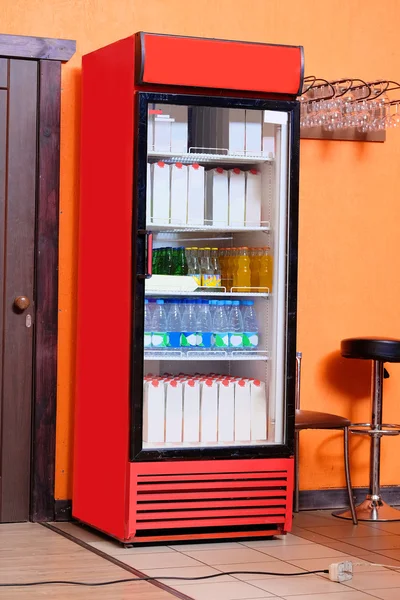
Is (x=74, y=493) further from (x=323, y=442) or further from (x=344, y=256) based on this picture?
(x=344, y=256)

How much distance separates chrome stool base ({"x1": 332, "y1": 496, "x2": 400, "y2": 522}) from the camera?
18.6 feet

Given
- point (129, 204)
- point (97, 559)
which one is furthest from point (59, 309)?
point (97, 559)

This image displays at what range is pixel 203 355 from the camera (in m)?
5.15

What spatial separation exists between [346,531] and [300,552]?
59 centimetres

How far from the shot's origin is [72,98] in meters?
5.47

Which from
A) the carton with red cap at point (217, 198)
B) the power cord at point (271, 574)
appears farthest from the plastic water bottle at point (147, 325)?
the power cord at point (271, 574)

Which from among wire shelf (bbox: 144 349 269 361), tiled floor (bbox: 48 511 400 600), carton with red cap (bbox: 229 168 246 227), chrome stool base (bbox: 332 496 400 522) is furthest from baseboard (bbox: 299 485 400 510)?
carton with red cap (bbox: 229 168 246 227)

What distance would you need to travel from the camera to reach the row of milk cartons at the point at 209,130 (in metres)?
5.02

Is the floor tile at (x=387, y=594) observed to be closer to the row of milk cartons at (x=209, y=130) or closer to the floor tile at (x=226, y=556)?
the floor tile at (x=226, y=556)

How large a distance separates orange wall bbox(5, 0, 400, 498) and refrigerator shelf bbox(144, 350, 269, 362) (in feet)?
2.53

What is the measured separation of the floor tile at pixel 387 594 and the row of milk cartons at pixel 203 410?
3.96ft

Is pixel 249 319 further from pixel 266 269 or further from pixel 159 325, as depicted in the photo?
pixel 159 325

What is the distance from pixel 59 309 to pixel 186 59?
147 cm

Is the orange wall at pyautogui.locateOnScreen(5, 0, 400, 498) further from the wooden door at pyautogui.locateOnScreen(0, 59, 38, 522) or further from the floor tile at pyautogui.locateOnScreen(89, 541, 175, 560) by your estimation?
the floor tile at pyautogui.locateOnScreen(89, 541, 175, 560)
